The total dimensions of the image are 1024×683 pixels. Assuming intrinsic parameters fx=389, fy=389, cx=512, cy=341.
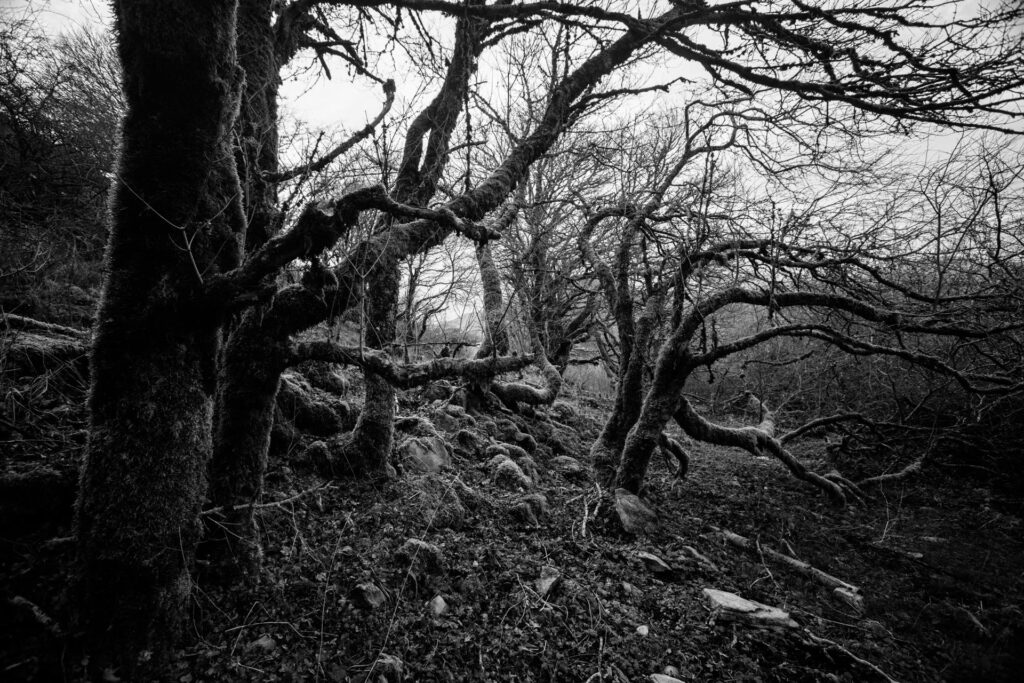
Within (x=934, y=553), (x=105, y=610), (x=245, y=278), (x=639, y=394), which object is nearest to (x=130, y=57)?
(x=245, y=278)

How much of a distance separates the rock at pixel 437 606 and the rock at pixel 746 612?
7.15 ft

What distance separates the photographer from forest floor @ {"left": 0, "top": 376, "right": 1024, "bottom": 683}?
204cm

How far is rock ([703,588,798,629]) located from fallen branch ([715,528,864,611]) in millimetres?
1069

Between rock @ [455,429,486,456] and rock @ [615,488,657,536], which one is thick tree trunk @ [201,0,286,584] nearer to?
rock @ [455,429,486,456]

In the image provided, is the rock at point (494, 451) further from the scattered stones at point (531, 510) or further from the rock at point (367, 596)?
the rock at point (367, 596)

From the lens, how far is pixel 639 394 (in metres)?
6.09

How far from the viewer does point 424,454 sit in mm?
4301

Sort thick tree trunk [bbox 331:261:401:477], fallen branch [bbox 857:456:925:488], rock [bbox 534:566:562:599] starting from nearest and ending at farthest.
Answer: rock [bbox 534:566:562:599], thick tree trunk [bbox 331:261:401:477], fallen branch [bbox 857:456:925:488]

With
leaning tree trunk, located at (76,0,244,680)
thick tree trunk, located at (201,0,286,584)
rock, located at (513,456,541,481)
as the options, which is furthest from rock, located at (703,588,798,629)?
leaning tree trunk, located at (76,0,244,680)

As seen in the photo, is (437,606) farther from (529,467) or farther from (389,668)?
(529,467)

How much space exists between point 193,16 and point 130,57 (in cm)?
34

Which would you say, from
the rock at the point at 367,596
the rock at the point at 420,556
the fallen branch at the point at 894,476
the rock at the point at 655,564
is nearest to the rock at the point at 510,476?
the rock at the point at 655,564

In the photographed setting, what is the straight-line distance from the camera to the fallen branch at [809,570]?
3.86 m

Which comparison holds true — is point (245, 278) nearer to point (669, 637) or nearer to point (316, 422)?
point (316, 422)
